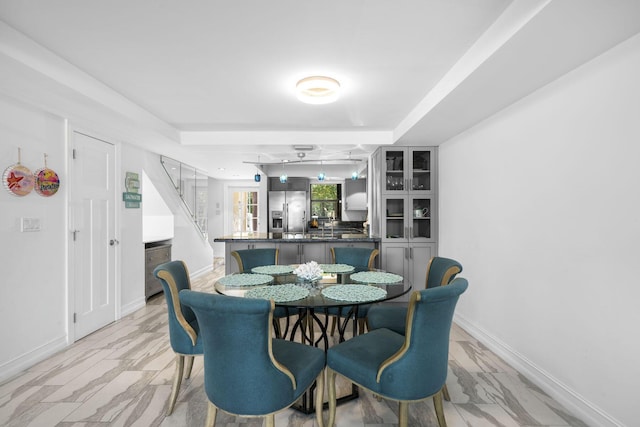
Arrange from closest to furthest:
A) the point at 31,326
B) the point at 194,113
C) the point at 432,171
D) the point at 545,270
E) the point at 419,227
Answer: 1. the point at 545,270
2. the point at 31,326
3. the point at 194,113
4. the point at 432,171
5. the point at 419,227

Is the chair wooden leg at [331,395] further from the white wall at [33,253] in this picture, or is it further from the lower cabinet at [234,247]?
the lower cabinet at [234,247]

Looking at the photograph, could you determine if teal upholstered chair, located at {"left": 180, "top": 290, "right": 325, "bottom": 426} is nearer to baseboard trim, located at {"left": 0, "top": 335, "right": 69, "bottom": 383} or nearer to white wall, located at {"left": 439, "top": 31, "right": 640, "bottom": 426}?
white wall, located at {"left": 439, "top": 31, "right": 640, "bottom": 426}

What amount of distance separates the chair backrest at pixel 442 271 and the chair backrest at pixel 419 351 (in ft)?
2.22

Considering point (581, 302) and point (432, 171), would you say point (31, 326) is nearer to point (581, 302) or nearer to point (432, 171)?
point (581, 302)

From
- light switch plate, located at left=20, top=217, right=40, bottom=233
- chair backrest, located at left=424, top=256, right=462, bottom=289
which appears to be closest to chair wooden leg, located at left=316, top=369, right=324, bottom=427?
chair backrest, located at left=424, top=256, right=462, bottom=289

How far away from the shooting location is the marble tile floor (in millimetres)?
2039

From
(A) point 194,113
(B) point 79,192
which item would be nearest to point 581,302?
(A) point 194,113

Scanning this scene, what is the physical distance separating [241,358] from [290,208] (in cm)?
660

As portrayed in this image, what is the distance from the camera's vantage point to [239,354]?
4.86 feet

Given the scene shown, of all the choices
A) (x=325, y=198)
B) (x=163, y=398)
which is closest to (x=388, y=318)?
(x=163, y=398)

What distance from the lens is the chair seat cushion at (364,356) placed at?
173 centimetres

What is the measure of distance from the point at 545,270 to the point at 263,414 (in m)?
2.34

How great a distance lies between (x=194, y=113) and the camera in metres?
3.73

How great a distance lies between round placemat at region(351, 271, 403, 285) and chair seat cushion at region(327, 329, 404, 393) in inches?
18.6
